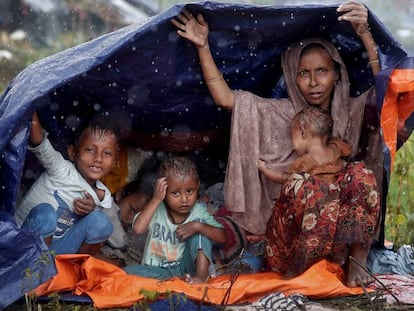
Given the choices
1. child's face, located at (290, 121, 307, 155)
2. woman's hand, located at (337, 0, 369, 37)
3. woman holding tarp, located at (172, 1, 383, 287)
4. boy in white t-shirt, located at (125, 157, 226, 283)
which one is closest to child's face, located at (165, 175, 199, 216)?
boy in white t-shirt, located at (125, 157, 226, 283)

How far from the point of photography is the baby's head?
5207mm

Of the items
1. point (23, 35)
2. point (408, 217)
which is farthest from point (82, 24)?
point (408, 217)

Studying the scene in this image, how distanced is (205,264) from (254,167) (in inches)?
26.0

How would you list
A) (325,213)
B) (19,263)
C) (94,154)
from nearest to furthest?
(19,263) < (325,213) < (94,154)

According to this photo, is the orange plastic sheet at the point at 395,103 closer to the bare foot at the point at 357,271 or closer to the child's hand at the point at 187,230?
the bare foot at the point at 357,271

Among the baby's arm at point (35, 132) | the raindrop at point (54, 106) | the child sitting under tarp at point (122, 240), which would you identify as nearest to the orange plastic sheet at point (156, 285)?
the child sitting under tarp at point (122, 240)

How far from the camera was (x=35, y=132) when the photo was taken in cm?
484

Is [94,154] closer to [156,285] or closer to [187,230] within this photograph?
[187,230]

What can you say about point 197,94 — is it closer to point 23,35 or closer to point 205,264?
point 205,264

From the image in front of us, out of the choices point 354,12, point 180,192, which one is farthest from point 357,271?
point 354,12

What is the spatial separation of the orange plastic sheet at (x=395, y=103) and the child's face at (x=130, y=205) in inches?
63.4

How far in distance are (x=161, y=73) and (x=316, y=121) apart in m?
0.97

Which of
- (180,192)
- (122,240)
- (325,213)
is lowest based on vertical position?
(122,240)

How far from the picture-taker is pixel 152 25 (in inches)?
188
